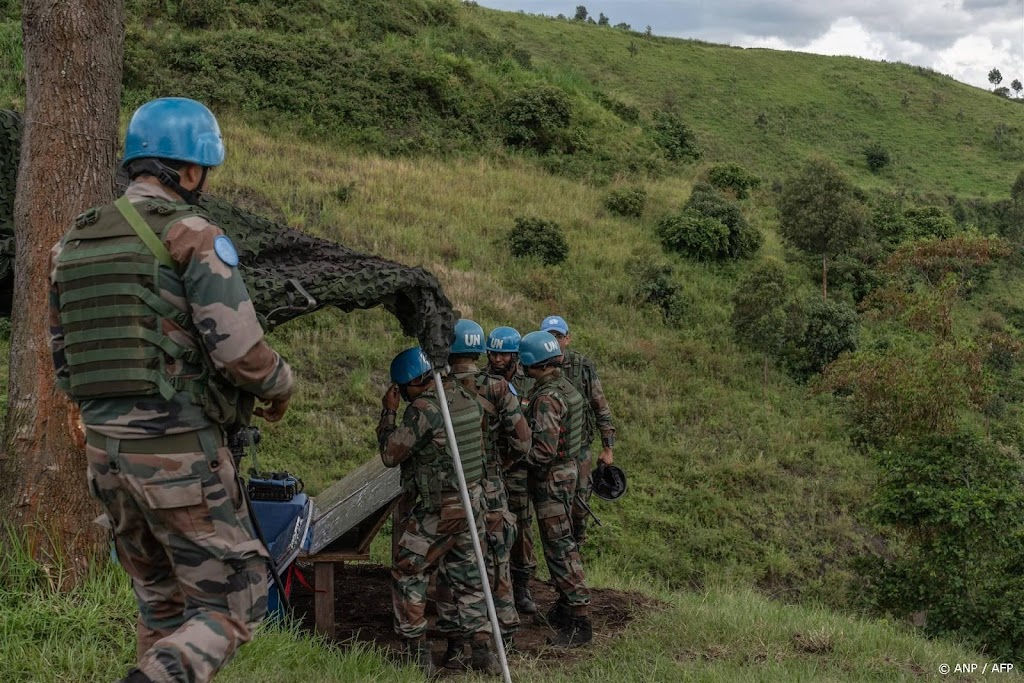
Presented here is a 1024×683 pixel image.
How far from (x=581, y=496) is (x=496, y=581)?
164 centimetres

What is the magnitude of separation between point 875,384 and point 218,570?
1047cm

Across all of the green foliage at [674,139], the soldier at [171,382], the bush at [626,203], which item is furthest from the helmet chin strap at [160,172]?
the green foliage at [674,139]

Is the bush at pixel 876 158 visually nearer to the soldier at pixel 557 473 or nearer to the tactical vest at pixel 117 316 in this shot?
the soldier at pixel 557 473

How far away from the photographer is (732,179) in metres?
26.8

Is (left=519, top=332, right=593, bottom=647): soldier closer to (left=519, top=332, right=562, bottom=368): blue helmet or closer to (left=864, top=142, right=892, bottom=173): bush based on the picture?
(left=519, top=332, right=562, bottom=368): blue helmet

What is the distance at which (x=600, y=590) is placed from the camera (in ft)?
26.4

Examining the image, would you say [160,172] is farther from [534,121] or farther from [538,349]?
[534,121]

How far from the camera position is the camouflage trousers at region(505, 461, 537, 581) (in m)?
7.30

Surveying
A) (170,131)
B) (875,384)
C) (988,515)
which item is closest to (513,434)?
(170,131)

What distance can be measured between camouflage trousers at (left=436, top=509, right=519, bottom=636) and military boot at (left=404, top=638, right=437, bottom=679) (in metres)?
0.25

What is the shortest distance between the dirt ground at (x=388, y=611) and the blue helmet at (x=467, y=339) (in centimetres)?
196

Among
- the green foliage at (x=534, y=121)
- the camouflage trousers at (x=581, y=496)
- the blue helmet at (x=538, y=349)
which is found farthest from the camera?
the green foliage at (x=534, y=121)

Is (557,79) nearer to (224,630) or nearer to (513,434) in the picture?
(513,434)

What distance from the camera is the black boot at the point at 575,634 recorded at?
6574 millimetres
